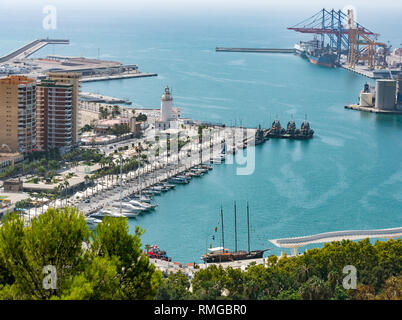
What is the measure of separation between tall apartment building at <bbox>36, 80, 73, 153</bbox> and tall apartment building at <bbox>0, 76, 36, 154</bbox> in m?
0.38

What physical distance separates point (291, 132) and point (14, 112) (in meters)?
4.50

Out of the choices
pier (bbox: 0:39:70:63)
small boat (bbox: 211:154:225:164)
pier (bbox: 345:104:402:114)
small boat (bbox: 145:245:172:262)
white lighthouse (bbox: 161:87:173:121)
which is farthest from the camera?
pier (bbox: 0:39:70:63)

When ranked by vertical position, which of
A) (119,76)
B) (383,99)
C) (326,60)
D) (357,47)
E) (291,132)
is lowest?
(291,132)

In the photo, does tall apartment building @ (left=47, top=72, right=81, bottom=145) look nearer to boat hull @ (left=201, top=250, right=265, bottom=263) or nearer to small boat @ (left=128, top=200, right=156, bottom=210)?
small boat @ (left=128, top=200, right=156, bottom=210)

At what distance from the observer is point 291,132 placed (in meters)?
11.9

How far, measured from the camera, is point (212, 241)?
6.73 m

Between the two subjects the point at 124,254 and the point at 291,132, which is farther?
the point at 291,132

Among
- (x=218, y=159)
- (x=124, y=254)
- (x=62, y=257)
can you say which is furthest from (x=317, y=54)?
(x=62, y=257)

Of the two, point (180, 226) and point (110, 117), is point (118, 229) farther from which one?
point (110, 117)

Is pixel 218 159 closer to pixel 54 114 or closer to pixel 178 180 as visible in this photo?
pixel 178 180

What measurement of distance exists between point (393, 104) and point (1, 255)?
12.8m

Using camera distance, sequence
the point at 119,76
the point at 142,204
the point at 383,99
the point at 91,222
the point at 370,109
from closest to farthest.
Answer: the point at 91,222
the point at 142,204
the point at 370,109
the point at 383,99
the point at 119,76

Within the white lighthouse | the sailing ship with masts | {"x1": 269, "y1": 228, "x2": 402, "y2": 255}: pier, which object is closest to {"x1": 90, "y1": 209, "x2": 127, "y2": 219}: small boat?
the sailing ship with masts

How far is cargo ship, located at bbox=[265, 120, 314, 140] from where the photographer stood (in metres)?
11.9
